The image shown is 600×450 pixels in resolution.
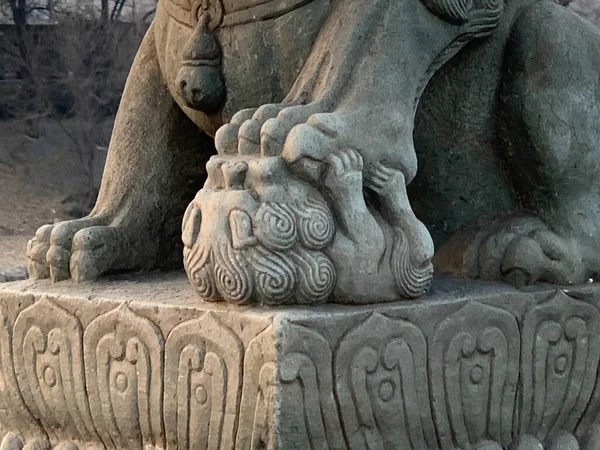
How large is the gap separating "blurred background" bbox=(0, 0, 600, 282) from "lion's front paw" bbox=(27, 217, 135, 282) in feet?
25.1

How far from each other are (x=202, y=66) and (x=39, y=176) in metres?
8.40

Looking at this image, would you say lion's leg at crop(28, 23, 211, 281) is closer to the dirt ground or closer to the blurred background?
the dirt ground

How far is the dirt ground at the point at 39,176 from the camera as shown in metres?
8.53

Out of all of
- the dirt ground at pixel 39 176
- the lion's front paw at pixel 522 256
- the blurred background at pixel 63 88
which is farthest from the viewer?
the blurred background at pixel 63 88

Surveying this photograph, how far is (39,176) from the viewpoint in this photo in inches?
379

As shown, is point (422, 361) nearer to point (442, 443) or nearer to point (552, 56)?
point (442, 443)

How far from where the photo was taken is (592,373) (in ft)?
5.17

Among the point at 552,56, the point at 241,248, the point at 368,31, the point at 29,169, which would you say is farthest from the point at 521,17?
the point at 29,169

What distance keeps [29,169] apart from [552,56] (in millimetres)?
8629

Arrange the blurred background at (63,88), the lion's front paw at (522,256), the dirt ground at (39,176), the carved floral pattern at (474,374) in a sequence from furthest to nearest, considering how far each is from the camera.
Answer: the blurred background at (63,88) → the dirt ground at (39,176) → the lion's front paw at (522,256) → the carved floral pattern at (474,374)

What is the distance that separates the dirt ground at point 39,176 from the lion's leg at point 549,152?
648 centimetres

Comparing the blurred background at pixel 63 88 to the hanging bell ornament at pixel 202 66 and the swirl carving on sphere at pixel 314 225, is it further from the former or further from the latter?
the swirl carving on sphere at pixel 314 225

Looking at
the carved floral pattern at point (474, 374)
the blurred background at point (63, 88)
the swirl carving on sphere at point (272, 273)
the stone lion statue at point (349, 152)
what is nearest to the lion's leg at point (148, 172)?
the stone lion statue at point (349, 152)

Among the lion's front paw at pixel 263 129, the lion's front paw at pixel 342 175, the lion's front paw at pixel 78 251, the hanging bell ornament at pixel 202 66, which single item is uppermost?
the hanging bell ornament at pixel 202 66
